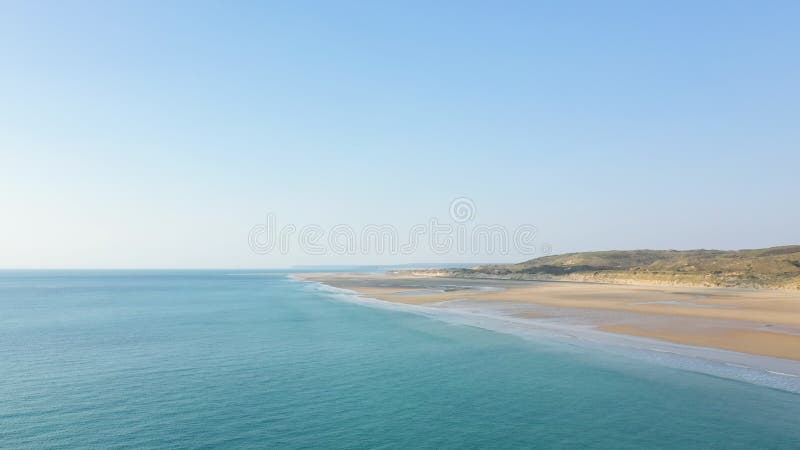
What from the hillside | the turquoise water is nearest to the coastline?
the turquoise water

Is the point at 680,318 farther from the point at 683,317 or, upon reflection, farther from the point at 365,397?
the point at 365,397

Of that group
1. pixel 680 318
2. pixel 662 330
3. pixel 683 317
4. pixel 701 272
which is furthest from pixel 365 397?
pixel 701 272

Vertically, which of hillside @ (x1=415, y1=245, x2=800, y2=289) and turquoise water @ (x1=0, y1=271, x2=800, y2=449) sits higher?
hillside @ (x1=415, y1=245, x2=800, y2=289)

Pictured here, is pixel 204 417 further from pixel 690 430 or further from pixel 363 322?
pixel 363 322

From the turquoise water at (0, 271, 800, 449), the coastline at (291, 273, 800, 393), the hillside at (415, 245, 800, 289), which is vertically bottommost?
the turquoise water at (0, 271, 800, 449)

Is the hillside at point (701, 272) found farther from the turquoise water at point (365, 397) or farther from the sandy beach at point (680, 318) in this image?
the turquoise water at point (365, 397)

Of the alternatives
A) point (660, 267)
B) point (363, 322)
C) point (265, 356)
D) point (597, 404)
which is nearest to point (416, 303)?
point (363, 322)

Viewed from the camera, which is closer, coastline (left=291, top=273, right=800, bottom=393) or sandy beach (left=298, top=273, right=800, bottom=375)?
coastline (left=291, top=273, right=800, bottom=393)

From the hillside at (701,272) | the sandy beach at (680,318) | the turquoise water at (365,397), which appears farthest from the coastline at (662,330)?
the hillside at (701,272)

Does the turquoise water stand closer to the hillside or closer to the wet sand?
the wet sand

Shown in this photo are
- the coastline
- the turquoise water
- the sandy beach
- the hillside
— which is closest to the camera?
the turquoise water
